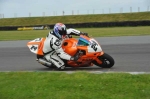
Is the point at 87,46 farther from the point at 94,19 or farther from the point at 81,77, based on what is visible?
the point at 94,19

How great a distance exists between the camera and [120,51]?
1491cm

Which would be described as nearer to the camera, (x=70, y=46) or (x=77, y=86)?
(x=77, y=86)

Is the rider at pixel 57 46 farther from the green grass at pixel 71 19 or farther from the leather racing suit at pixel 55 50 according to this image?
the green grass at pixel 71 19

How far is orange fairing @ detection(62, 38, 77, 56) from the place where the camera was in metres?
10.1

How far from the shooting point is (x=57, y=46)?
9977mm

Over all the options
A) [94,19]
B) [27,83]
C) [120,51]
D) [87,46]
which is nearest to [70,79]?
[27,83]

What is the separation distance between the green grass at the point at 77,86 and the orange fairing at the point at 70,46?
196cm

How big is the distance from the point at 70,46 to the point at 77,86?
3.30 m

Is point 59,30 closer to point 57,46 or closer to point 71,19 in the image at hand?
point 57,46

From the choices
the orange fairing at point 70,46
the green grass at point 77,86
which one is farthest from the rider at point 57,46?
the green grass at point 77,86

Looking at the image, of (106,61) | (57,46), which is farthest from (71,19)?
(57,46)

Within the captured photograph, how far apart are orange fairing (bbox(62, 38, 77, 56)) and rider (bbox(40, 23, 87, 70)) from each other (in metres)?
0.10

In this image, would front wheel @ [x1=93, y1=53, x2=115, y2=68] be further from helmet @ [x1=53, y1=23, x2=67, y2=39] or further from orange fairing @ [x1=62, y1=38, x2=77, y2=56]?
helmet @ [x1=53, y1=23, x2=67, y2=39]

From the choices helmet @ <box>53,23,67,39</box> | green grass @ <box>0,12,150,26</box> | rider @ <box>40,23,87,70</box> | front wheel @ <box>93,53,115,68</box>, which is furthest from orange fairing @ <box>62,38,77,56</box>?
green grass @ <box>0,12,150,26</box>
